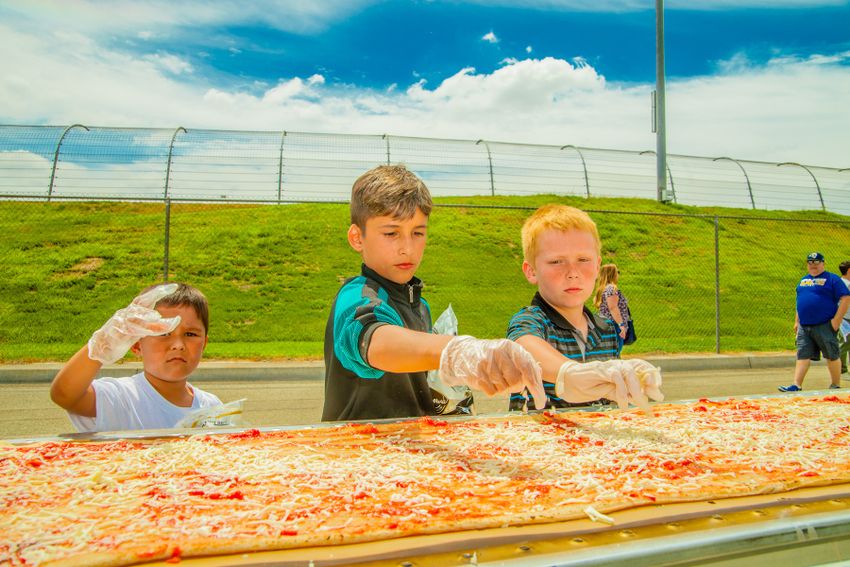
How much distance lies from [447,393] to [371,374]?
49 cm

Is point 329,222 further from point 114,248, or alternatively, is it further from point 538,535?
point 538,535

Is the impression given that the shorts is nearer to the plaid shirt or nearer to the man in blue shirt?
the man in blue shirt

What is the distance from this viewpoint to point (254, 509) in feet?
4.55

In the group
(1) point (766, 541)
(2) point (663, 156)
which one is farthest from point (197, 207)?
(1) point (766, 541)

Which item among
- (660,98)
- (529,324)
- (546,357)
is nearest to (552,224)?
(529,324)

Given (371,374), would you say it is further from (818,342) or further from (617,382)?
(818,342)

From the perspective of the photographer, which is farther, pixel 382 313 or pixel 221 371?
pixel 221 371

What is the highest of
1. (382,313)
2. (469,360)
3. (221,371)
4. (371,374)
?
(382,313)

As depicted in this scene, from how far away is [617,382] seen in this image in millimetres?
1777

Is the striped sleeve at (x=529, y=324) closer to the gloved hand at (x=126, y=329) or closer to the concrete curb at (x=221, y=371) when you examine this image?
the gloved hand at (x=126, y=329)

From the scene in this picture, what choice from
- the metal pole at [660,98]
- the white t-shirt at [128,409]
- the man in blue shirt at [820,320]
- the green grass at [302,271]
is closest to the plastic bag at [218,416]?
the white t-shirt at [128,409]

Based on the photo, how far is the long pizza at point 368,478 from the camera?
126 centimetres

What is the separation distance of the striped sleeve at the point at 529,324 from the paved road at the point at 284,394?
3.78 metres

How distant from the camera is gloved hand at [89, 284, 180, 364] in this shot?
236cm
